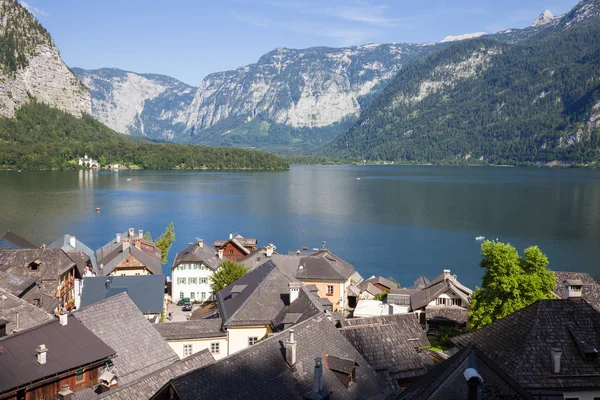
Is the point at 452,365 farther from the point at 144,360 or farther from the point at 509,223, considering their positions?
the point at 509,223

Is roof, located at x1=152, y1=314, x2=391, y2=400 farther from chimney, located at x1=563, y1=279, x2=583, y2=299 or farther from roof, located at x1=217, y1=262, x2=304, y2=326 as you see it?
roof, located at x1=217, y1=262, x2=304, y2=326

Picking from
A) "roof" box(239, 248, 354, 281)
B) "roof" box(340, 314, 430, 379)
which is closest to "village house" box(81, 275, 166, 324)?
"roof" box(239, 248, 354, 281)

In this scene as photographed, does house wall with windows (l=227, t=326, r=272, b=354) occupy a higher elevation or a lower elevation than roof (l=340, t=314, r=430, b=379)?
lower

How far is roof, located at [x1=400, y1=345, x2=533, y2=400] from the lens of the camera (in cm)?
1167

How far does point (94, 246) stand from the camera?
86.3 metres

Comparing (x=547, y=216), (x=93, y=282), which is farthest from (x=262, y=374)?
(x=547, y=216)

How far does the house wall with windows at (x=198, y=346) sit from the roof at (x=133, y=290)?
37.5 feet

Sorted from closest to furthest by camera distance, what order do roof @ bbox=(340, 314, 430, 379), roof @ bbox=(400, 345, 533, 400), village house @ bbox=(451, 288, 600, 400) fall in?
roof @ bbox=(400, 345, 533, 400), village house @ bbox=(451, 288, 600, 400), roof @ bbox=(340, 314, 430, 379)

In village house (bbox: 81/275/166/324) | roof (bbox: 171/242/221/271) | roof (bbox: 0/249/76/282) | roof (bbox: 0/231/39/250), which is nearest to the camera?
village house (bbox: 81/275/166/324)

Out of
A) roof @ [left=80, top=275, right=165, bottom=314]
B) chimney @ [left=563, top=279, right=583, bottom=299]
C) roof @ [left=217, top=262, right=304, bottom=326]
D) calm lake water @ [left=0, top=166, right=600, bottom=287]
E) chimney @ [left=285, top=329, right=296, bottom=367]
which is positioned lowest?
calm lake water @ [left=0, top=166, right=600, bottom=287]

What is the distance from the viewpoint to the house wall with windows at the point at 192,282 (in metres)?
56.7

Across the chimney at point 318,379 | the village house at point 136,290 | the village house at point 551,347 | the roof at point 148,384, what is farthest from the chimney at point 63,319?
the village house at point 136,290

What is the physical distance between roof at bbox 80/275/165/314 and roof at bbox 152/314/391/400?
22.1 metres

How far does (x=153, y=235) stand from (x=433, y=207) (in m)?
71.8
